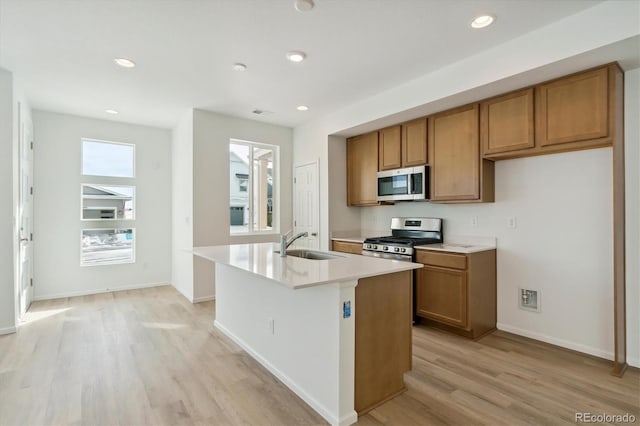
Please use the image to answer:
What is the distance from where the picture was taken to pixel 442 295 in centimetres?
339

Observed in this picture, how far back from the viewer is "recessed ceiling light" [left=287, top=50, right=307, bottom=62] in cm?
291

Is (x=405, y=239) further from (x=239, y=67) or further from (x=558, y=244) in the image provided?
(x=239, y=67)

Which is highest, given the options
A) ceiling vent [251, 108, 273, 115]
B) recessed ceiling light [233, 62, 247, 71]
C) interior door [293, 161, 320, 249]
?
ceiling vent [251, 108, 273, 115]

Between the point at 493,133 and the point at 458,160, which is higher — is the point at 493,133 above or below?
above

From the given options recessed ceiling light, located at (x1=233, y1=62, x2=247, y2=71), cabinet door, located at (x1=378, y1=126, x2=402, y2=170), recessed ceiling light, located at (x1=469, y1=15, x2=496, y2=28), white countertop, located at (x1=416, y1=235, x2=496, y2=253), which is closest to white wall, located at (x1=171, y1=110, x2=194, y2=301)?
recessed ceiling light, located at (x1=233, y1=62, x2=247, y2=71)

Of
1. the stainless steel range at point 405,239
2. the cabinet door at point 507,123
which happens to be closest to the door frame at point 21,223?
the stainless steel range at point 405,239

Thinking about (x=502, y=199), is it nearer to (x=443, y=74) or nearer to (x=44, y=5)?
(x=443, y=74)

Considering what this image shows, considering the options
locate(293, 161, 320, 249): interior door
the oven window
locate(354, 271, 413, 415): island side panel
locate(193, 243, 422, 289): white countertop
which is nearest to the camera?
locate(193, 243, 422, 289): white countertop

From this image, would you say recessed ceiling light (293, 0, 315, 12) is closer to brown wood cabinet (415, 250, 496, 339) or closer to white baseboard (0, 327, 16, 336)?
brown wood cabinet (415, 250, 496, 339)

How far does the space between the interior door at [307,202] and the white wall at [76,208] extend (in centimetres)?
231

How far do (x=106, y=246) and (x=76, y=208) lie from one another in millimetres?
720

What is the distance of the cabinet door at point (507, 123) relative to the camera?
2918 mm

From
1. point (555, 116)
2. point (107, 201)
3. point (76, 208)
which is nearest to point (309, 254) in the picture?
point (555, 116)

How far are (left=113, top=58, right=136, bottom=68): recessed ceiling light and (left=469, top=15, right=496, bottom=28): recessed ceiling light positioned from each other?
299 cm
